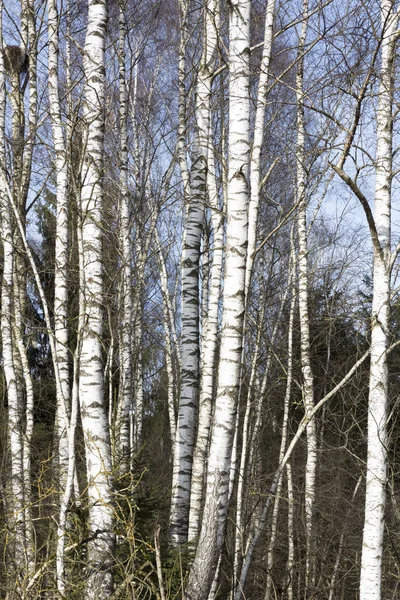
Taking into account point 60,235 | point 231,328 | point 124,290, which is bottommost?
point 231,328

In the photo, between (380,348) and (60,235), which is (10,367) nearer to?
(60,235)

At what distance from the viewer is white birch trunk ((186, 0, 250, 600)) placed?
466 centimetres

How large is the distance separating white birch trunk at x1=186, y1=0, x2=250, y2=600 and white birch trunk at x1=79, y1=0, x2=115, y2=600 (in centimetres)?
68

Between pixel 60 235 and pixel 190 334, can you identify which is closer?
pixel 190 334

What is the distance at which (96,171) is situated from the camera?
4.89 meters

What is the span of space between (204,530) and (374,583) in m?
1.55

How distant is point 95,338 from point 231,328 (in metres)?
0.96

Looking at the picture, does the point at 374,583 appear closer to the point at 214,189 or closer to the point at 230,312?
the point at 230,312

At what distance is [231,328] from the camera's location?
15.5 ft

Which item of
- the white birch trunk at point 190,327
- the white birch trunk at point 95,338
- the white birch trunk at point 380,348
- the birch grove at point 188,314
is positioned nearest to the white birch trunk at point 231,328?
the birch grove at point 188,314

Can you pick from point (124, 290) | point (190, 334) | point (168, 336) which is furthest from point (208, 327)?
point (168, 336)

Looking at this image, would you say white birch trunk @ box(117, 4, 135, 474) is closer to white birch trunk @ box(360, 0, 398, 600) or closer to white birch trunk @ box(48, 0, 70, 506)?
white birch trunk @ box(48, 0, 70, 506)

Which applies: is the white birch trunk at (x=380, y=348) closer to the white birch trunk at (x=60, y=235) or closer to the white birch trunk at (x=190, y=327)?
the white birch trunk at (x=190, y=327)

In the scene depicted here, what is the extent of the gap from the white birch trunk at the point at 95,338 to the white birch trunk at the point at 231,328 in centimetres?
68
